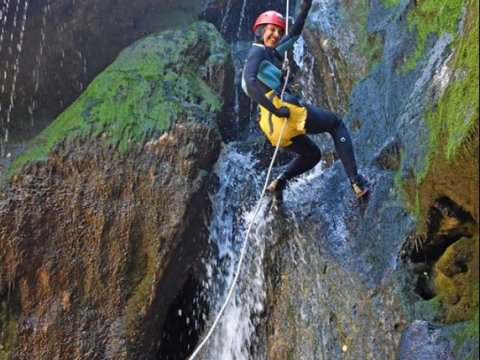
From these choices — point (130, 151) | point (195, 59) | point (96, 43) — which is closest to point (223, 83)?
point (195, 59)

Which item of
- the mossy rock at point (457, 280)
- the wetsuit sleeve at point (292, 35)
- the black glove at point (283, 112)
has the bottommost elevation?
the mossy rock at point (457, 280)

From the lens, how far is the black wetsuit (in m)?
5.59

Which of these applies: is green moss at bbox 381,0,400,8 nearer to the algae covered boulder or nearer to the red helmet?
the red helmet

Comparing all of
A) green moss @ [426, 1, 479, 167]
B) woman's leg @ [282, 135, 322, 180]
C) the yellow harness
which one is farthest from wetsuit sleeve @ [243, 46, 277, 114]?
green moss @ [426, 1, 479, 167]

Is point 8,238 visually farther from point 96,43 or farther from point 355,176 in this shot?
point 96,43

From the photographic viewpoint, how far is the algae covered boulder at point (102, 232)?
6676mm

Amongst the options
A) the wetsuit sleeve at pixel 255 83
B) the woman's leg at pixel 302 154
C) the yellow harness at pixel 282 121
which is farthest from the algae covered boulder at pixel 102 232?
the wetsuit sleeve at pixel 255 83

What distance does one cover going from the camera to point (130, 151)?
704 cm

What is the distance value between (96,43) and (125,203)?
4.79m

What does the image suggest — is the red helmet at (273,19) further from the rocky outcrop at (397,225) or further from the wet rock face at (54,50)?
the wet rock face at (54,50)

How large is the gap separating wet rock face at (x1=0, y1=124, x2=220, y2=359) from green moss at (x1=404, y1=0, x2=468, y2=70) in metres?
3.02

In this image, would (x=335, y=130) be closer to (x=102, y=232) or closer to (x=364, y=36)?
(x=364, y=36)

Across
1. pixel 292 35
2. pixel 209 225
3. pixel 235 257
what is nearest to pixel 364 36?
pixel 292 35

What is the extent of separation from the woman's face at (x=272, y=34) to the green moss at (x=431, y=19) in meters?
1.74
